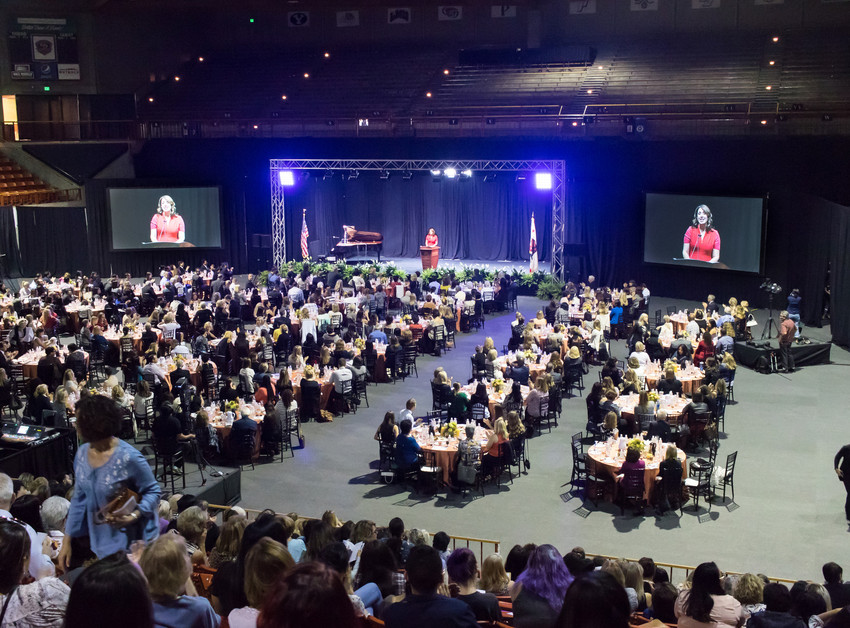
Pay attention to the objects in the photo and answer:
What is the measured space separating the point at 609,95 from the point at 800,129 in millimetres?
6489

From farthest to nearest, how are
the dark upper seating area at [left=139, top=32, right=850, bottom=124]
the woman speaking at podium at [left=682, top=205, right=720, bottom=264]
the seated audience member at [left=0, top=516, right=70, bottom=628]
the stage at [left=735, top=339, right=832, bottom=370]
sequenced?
the dark upper seating area at [left=139, top=32, right=850, bottom=124], the woman speaking at podium at [left=682, top=205, right=720, bottom=264], the stage at [left=735, top=339, right=832, bottom=370], the seated audience member at [left=0, top=516, right=70, bottom=628]

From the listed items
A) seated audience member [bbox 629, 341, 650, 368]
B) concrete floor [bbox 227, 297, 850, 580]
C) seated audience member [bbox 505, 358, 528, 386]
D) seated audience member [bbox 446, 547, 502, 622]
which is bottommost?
concrete floor [bbox 227, 297, 850, 580]

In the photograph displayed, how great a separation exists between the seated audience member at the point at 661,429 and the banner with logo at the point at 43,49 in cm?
2809

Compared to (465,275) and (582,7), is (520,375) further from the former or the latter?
(582,7)

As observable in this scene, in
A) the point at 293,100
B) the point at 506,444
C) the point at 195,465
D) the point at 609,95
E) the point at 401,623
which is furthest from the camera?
the point at 293,100

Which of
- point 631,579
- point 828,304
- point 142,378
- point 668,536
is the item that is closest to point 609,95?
point 828,304

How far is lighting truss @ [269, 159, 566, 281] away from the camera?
28438 millimetres

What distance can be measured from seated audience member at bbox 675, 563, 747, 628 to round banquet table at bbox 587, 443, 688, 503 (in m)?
5.81

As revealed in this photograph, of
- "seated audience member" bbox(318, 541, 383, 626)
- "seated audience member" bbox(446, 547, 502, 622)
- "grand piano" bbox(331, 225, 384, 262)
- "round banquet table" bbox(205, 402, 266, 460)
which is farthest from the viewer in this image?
Result: "grand piano" bbox(331, 225, 384, 262)

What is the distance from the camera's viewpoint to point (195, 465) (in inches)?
555

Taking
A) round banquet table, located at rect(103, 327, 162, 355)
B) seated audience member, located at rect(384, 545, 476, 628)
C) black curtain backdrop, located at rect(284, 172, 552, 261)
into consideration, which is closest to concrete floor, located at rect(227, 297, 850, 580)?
round banquet table, located at rect(103, 327, 162, 355)

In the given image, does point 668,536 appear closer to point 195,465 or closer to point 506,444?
point 506,444

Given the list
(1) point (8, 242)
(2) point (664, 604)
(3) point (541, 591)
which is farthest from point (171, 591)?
(1) point (8, 242)

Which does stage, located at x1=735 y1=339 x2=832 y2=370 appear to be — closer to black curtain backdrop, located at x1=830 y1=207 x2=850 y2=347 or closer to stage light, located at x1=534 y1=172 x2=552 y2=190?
black curtain backdrop, located at x1=830 y1=207 x2=850 y2=347
